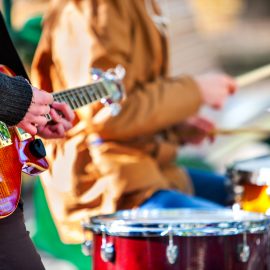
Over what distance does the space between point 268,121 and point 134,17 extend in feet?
11.0

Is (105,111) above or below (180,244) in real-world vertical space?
above

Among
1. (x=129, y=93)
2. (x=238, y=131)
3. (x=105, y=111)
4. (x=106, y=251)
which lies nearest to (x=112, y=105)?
(x=105, y=111)

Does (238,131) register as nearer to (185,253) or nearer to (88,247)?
(88,247)

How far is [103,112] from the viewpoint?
3.24 meters

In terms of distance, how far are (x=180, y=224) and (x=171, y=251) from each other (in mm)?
85

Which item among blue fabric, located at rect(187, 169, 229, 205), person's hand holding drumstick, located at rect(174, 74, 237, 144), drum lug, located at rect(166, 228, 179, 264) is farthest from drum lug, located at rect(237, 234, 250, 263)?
blue fabric, located at rect(187, 169, 229, 205)

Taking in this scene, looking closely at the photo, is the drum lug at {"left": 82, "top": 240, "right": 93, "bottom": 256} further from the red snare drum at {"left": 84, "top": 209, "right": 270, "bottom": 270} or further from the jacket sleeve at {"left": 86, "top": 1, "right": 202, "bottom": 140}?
the jacket sleeve at {"left": 86, "top": 1, "right": 202, "bottom": 140}

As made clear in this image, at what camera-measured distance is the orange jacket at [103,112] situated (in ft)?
10.7

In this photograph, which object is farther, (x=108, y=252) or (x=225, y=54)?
(x=225, y=54)

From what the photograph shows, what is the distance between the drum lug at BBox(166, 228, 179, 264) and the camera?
2629 mm

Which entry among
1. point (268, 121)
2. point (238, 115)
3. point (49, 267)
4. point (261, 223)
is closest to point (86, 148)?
point (261, 223)

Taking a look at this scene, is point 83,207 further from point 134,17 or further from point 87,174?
point 134,17

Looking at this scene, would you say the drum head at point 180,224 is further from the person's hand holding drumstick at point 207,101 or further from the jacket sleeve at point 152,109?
the person's hand holding drumstick at point 207,101

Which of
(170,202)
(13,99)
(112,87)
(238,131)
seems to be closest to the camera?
(13,99)
